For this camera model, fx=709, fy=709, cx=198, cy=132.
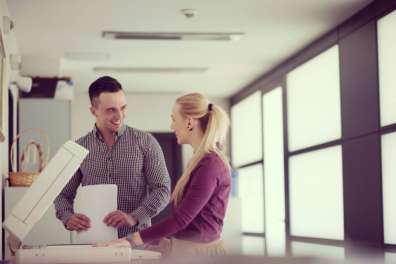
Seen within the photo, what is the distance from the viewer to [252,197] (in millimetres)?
8703

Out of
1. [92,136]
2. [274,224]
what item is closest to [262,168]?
[274,224]

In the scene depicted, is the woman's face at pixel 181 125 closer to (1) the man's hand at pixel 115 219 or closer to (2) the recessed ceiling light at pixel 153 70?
(1) the man's hand at pixel 115 219

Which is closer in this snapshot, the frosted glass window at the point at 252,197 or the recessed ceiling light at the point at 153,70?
the recessed ceiling light at the point at 153,70

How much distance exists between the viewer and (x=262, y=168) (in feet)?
27.1

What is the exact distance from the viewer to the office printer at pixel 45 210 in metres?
1.64

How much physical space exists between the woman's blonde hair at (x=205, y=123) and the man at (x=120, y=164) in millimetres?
256

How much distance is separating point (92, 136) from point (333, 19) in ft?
11.7

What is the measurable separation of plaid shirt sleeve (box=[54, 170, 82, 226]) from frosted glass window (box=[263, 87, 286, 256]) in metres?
5.05

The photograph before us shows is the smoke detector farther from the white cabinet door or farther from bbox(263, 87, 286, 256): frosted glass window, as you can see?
bbox(263, 87, 286, 256): frosted glass window

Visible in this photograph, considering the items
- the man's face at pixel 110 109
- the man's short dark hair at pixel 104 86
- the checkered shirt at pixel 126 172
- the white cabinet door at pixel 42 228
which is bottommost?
the white cabinet door at pixel 42 228

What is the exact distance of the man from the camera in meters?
2.41

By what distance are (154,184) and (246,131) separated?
6.59 metres

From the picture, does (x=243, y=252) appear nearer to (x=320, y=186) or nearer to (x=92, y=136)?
(x=92, y=136)

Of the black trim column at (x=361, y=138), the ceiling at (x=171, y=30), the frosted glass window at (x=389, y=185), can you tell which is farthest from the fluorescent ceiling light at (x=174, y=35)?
the frosted glass window at (x=389, y=185)
